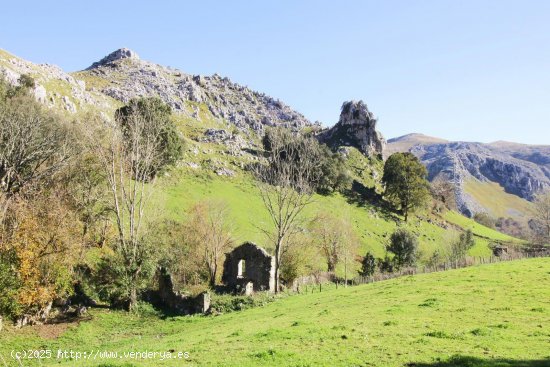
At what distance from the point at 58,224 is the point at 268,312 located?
63.8 feet

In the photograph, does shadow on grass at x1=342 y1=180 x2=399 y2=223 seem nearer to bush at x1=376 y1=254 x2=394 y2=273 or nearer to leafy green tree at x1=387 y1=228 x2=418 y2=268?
leafy green tree at x1=387 y1=228 x2=418 y2=268

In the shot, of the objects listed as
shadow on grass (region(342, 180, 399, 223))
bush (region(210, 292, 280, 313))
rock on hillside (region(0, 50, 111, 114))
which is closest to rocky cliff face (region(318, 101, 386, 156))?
shadow on grass (region(342, 180, 399, 223))

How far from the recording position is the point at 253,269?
44469 mm

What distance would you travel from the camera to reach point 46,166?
42719 mm

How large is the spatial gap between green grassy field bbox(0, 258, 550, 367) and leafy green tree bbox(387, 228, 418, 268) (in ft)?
120

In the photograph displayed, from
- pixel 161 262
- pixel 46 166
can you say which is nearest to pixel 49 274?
pixel 161 262

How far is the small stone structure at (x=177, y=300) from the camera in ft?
120

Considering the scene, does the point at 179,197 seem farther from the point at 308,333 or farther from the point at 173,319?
the point at 308,333

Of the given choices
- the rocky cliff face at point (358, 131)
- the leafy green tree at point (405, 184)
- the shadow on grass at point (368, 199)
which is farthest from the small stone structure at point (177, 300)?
the rocky cliff face at point (358, 131)

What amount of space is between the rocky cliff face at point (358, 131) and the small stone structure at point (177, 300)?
108 meters

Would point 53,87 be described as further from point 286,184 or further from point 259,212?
point 286,184

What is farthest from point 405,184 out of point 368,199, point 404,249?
point 404,249

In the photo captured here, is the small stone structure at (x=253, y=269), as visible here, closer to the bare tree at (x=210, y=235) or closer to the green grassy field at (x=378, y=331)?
the bare tree at (x=210, y=235)

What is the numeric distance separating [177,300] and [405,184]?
7785 cm
